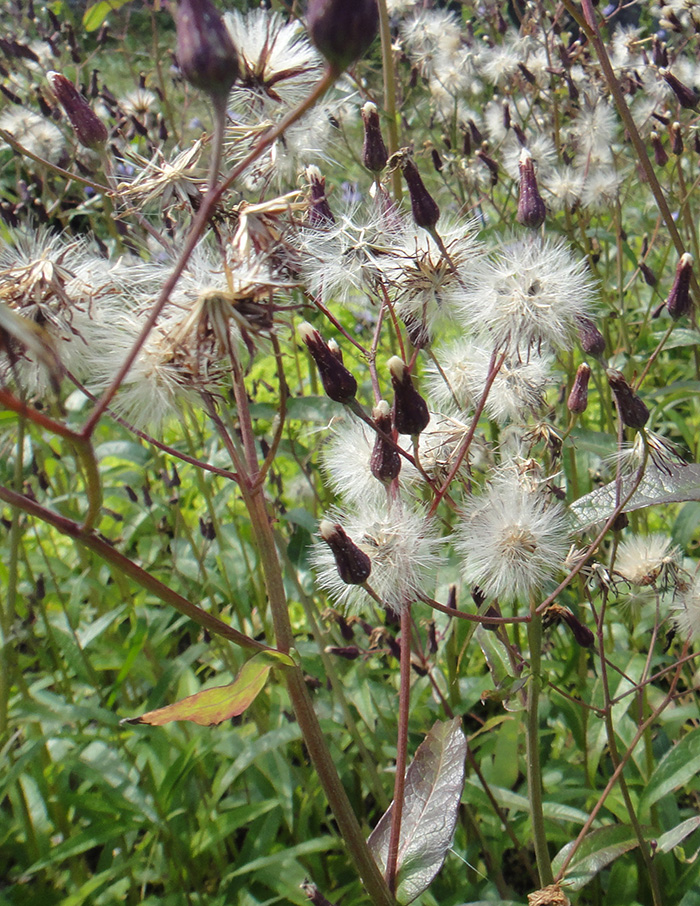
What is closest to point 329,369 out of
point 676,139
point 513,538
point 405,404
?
point 405,404

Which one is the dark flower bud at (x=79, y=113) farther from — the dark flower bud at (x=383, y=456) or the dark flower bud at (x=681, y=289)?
the dark flower bud at (x=681, y=289)

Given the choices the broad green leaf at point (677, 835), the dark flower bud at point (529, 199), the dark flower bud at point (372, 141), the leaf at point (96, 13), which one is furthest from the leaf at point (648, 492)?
the leaf at point (96, 13)

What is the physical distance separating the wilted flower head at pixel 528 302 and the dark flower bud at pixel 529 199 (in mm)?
48

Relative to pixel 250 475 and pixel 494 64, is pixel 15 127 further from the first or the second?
pixel 250 475

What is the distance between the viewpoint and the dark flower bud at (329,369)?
1131 mm

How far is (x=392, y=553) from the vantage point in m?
1.25

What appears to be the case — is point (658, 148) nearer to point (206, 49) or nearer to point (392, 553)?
point (392, 553)

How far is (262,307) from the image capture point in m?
0.93

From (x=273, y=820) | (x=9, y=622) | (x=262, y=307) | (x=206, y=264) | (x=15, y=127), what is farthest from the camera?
(x=15, y=127)

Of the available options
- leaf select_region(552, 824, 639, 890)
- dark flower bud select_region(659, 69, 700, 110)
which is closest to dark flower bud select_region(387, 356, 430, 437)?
leaf select_region(552, 824, 639, 890)

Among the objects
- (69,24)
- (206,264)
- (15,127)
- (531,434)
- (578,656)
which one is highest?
(69,24)

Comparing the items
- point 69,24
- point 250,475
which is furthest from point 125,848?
point 69,24

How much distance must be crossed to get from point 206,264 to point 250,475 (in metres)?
0.30

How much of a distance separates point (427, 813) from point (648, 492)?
62 centimetres
